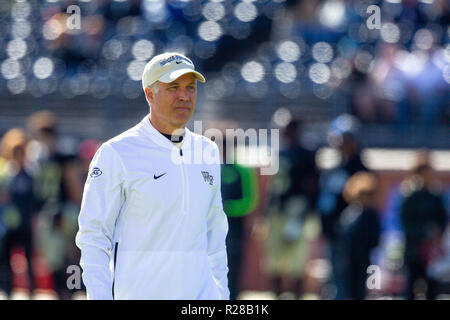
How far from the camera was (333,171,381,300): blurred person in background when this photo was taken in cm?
886

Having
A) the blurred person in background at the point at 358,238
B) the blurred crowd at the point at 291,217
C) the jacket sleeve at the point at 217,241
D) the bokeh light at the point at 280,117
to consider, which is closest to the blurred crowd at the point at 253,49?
the bokeh light at the point at 280,117

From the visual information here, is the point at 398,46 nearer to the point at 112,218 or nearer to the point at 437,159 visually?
the point at 437,159

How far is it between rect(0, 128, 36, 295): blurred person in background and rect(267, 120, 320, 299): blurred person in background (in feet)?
7.74

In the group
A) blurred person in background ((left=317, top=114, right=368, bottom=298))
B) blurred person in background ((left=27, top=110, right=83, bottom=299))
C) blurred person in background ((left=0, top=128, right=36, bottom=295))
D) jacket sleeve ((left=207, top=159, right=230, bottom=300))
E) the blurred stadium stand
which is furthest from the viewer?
the blurred stadium stand

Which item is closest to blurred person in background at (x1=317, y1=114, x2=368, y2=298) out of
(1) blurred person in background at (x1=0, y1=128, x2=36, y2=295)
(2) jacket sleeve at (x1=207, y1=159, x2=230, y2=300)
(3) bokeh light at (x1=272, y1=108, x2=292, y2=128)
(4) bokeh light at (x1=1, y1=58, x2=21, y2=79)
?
(3) bokeh light at (x1=272, y1=108, x2=292, y2=128)

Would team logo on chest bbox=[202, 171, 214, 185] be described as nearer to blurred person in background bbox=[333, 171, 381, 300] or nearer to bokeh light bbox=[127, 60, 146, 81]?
blurred person in background bbox=[333, 171, 381, 300]

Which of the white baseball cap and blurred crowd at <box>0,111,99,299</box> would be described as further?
blurred crowd at <box>0,111,99,299</box>

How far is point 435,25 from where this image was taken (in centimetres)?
1373

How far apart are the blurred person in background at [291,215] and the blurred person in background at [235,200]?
0.46 meters

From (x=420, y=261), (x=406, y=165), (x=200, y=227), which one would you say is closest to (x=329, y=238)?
(x=420, y=261)

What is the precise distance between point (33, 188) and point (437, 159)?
14.3ft

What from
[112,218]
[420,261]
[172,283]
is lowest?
[420,261]

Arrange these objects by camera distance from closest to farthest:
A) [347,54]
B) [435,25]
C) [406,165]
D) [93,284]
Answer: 1. [93,284]
2. [406,165]
3. [347,54]
4. [435,25]

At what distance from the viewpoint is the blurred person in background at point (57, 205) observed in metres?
9.77
